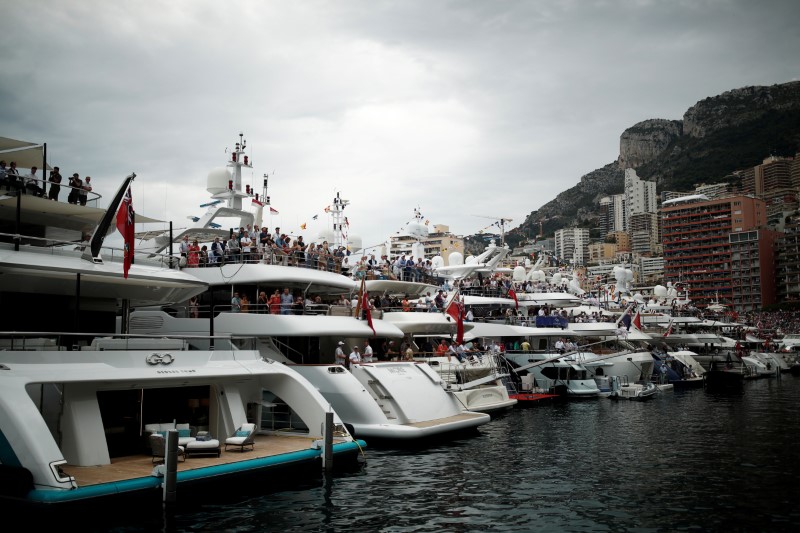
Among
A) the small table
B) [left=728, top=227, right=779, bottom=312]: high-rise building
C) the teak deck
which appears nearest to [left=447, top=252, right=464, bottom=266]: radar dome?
the teak deck

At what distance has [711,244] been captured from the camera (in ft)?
469

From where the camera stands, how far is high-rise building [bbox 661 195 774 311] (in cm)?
13425

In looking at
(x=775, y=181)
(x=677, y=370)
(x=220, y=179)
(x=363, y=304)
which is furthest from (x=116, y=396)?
Result: (x=775, y=181)

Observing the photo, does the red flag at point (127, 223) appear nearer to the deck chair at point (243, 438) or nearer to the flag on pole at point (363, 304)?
the deck chair at point (243, 438)

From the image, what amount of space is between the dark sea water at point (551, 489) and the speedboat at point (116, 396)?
893 millimetres

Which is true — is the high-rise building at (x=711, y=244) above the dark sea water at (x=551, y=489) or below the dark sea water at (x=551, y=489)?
above

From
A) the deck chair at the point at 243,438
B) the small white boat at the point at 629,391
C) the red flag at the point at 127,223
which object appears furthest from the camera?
the small white boat at the point at 629,391

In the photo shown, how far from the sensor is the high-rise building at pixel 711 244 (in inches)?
5285

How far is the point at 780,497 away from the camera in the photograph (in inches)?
575

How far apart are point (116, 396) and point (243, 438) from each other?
378 cm

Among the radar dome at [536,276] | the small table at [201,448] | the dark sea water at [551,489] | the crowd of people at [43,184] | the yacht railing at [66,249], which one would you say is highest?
the crowd of people at [43,184]

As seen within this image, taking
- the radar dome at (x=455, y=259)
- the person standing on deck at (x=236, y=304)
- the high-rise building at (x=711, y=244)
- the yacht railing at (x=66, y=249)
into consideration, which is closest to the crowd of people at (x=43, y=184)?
the yacht railing at (x=66, y=249)

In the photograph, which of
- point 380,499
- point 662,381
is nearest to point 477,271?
point 662,381

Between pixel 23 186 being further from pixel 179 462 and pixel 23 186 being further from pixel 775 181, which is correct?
pixel 775 181
